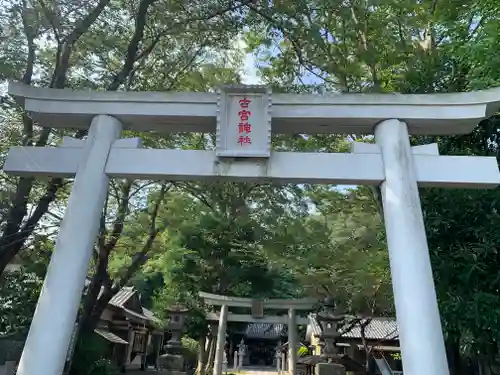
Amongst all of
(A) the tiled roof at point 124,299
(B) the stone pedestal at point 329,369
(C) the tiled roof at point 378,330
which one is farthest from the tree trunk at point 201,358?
(B) the stone pedestal at point 329,369

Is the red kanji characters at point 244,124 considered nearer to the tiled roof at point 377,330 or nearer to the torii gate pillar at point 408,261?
the torii gate pillar at point 408,261

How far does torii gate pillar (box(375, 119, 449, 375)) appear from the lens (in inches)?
152

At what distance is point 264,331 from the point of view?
115 ft

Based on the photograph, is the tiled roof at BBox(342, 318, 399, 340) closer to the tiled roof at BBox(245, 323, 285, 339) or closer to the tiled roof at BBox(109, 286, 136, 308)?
the tiled roof at BBox(109, 286, 136, 308)

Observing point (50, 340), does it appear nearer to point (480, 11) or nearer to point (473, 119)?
point (473, 119)

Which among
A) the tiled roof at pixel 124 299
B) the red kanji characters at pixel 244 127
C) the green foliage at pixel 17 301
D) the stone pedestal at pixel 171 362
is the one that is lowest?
the stone pedestal at pixel 171 362

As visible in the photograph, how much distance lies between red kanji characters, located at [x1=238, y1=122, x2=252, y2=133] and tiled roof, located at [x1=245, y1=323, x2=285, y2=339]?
31.5 metres

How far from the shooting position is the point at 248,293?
18734 millimetres

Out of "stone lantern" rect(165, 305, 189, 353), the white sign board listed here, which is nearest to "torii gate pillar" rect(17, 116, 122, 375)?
the white sign board

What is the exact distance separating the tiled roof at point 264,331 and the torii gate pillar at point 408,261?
103 ft

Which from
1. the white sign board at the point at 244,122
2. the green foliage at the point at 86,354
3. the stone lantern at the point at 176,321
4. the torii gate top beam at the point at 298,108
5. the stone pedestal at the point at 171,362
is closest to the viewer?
the white sign board at the point at 244,122

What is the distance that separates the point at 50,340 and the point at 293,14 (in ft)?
18.5

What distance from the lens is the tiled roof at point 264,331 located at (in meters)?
34.7

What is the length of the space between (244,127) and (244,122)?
0.20 ft
